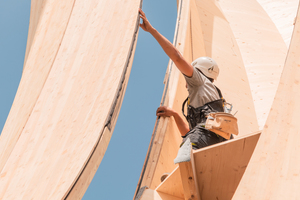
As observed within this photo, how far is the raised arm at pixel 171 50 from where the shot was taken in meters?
3.97

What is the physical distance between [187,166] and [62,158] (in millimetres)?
1110

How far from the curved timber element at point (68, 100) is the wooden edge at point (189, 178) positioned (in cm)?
73

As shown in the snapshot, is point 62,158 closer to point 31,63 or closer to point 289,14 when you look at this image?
point 31,63

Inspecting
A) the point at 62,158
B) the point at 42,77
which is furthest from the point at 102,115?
the point at 42,77

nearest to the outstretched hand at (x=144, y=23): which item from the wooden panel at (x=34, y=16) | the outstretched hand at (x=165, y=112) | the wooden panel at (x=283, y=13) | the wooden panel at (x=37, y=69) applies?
the wooden panel at (x=37, y=69)

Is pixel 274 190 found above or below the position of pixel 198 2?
below

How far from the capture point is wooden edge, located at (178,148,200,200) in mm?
3244

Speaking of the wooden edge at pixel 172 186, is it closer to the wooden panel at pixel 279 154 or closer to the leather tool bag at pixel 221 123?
the leather tool bag at pixel 221 123

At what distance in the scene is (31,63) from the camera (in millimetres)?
4973

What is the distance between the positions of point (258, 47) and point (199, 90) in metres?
4.55

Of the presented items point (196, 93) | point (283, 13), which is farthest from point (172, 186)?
point (283, 13)

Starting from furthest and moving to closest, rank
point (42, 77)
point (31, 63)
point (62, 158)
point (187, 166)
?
point (31, 63), point (42, 77), point (62, 158), point (187, 166)

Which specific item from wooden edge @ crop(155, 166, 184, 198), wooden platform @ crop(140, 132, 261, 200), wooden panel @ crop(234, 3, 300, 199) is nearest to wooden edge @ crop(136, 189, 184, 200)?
wooden edge @ crop(155, 166, 184, 198)

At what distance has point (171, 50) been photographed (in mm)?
4055
